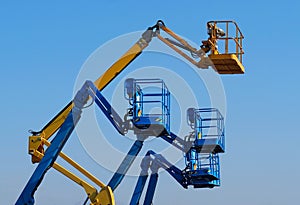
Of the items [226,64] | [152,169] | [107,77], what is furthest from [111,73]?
[152,169]

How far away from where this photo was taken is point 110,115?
84.3ft

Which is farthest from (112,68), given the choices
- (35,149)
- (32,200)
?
(32,200)

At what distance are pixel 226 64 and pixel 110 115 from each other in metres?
4.32

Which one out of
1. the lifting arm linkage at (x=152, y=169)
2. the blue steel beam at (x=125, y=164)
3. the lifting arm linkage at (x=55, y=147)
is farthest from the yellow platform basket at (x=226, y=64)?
the lifting arm linkage at (x=152, y=169)

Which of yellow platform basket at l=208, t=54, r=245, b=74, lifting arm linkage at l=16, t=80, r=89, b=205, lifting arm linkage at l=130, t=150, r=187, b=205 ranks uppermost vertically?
yellow platform basket at l=208, t=54, r=245, b=74

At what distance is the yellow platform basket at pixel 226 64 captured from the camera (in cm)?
2591

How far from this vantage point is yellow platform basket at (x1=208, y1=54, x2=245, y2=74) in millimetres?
25906

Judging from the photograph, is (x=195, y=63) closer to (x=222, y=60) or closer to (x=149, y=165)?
(x=222, y=60)

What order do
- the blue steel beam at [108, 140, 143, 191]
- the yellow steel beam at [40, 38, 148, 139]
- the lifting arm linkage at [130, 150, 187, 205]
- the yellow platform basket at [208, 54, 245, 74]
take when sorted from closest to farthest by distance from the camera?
the yellow platform basket at [208, 54, 245, 74], the yellow steel beam at [40, 38, 148, 139], the blue steel beam at [108, 140, 143, 191], the lifting arm linkage at [130, 150, 187, 205]

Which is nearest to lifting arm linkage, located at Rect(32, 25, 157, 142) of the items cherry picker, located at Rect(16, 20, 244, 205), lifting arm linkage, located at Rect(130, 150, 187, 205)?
cherry picker, located at Rect(16, 20, 244, 205)

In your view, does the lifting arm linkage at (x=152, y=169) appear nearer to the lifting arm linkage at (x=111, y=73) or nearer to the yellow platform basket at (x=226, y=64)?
the lifting arm linkage at (x=111, y=73)

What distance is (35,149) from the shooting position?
Result: 26047 millimetres

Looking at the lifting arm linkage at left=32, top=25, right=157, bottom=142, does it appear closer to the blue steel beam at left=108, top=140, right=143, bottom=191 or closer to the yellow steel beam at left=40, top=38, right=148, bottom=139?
the yellow steel beam at left=40, top=38, right=148, bottom=139

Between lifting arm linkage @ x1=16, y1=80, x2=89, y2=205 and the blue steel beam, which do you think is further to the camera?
the blue steel beam
